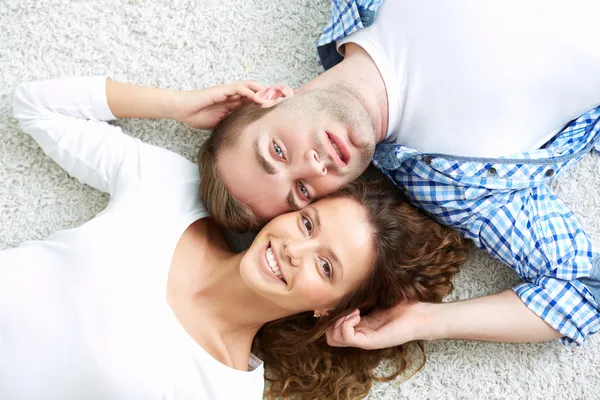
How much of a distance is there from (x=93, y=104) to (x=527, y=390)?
4.23 feet

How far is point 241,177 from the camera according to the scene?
1155 mm

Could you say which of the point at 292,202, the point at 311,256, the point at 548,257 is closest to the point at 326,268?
the point at 311,256

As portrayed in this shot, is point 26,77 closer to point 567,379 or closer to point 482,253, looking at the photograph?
point 482,253

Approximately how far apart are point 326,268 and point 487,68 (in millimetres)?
590

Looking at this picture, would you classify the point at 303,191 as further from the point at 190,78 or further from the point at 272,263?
the point at 190,78

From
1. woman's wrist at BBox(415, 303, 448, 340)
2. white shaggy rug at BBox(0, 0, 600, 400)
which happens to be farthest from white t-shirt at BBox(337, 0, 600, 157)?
woman's wrist at BBox(415, 303, 448, 340)

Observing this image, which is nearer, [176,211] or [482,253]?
[176,211]

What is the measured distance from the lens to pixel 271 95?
1236 mm

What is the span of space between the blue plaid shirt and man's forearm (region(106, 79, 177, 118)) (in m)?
0.47

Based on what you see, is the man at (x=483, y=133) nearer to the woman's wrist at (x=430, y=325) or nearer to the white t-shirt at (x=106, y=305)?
the woman's wrist at (x=430, y=325)

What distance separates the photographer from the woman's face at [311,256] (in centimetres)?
112

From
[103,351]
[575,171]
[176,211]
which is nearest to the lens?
[103,351]

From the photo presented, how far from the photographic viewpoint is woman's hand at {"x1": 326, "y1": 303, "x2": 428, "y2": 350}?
1265 millimetres

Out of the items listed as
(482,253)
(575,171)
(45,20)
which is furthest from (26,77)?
(575,171)
